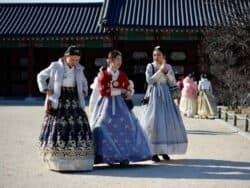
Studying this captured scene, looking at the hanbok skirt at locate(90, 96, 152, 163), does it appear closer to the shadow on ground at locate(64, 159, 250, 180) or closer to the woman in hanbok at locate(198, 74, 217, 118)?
the shadow on ground at locate(64, 159, 250, 180)

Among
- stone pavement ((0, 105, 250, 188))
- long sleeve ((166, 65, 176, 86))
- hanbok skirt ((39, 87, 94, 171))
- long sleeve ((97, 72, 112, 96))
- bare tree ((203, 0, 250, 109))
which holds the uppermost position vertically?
bare tree ((203, 0, 250, 109))

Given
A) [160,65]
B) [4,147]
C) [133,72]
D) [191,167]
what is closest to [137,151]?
[191,167]

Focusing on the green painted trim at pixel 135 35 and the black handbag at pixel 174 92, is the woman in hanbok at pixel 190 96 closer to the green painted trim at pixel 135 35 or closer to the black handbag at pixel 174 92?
the green painted trim at pixel 135 35

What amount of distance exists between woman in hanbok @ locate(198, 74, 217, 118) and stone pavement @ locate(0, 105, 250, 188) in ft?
21.9

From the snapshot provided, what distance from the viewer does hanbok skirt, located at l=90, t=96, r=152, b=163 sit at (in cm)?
852

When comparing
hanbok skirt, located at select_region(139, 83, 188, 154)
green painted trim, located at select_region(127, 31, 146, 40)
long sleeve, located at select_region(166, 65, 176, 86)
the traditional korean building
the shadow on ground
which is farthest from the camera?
green painted trim, located at select_region(127, 31, 146, 40)

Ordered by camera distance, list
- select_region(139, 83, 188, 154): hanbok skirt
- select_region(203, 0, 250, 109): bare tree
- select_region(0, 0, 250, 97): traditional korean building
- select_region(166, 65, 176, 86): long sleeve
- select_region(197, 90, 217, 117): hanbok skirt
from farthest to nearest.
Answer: select_region(0, 0, 250, 97): traditional korean building, select_region(197, 90, 217, 117): hanbok skirt, select_region(203, 0, 250, 109): bare tree, select_region(166, 65, 176, 86): long sleeve, select_region(139, 83, 188, 154): hanbok skirt

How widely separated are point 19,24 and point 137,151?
75.5ft

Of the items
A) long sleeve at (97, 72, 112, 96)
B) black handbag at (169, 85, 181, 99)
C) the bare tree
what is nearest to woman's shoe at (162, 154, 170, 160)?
black handbag at (169, 85, 181, 99)

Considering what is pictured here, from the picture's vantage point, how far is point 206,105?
19359 millimetres

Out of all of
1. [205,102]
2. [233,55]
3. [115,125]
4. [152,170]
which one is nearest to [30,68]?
[205,102]

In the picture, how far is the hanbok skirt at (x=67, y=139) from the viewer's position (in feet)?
27.1

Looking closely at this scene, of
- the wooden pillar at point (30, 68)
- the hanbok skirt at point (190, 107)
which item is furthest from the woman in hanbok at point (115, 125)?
the wooden pillar at point (30, 68)

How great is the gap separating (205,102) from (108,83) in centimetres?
1100
